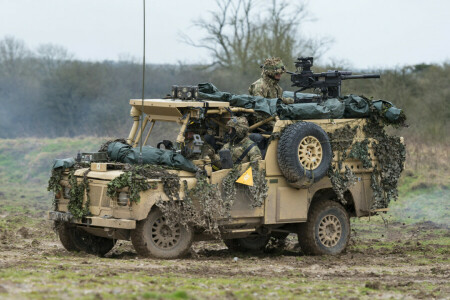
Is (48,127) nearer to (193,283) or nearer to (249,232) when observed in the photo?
(249,232)

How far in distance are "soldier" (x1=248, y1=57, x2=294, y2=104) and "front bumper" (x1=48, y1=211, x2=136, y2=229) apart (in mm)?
3741

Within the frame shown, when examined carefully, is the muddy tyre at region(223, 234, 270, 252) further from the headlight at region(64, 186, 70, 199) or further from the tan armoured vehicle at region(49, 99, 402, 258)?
the headlight at region(64, 186, 70, 199)

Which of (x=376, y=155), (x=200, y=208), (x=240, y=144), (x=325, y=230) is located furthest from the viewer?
(x=376, y=155)

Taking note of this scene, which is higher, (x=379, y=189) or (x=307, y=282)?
(x=379, y=189)

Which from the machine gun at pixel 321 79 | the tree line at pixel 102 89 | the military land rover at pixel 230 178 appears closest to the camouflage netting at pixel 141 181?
the military land rover at pixel 230 178

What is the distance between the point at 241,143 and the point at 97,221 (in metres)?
2.35

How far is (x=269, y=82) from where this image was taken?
14.4m

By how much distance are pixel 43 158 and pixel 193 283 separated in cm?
1752

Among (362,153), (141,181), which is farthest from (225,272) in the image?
(362,153)

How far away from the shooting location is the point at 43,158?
26422mm

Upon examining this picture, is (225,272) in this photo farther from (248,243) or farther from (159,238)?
(248,243)

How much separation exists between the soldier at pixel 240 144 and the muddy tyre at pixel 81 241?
6.92 feet

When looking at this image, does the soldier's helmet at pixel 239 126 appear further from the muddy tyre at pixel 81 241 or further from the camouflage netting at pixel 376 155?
the muddy tyre at pixel 81 241

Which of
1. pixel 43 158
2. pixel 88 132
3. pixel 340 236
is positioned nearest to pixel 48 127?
pixel 88 132
